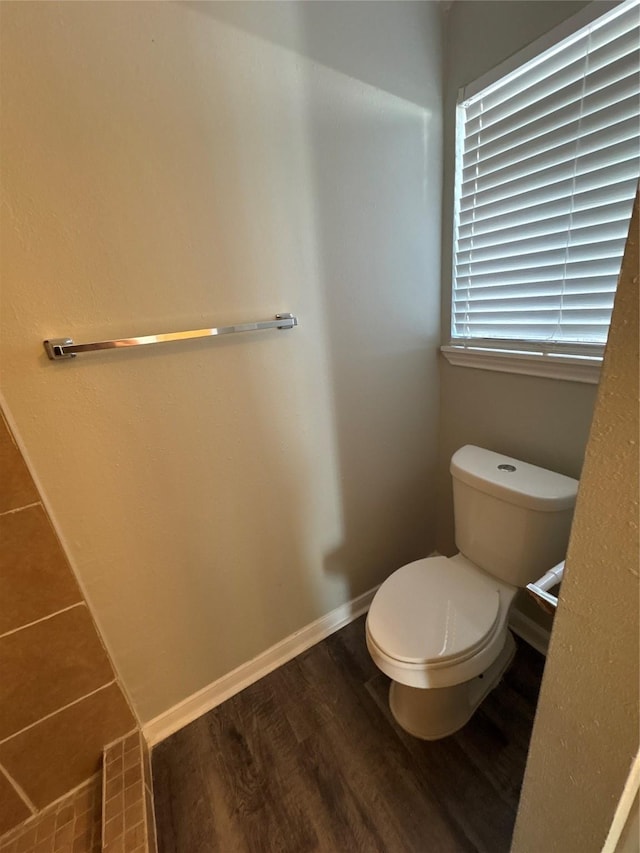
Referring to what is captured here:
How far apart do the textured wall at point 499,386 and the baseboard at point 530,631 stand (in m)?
0.05

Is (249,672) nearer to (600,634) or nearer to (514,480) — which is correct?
(514,480)

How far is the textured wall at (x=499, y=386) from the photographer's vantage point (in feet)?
3.41

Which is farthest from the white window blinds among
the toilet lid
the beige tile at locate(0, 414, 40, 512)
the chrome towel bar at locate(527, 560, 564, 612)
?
the beige tile at locate(0, 414, 40, 512)

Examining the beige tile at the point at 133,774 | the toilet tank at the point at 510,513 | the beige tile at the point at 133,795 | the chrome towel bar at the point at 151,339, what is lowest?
the beige tile at the point at 133,795

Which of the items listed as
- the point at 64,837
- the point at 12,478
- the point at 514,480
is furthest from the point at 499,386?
the point at 64,837

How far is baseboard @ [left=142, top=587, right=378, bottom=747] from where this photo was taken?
128cm

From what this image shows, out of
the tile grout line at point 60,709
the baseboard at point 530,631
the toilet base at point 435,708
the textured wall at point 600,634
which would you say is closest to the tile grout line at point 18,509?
the tile grout line at point 60,709

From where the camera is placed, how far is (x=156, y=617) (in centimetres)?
116

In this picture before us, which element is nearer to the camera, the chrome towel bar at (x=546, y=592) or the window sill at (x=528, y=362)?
the chrome towel bar at (x=546, y=592)

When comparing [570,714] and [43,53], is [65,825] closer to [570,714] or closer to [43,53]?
[570,714]

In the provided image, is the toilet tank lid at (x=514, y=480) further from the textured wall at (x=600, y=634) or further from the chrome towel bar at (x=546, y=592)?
the textured wall at (x=600, y=634)

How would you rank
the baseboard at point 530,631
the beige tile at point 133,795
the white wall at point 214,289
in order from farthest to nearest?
the baseboard at point 530,631, the beige tile at point 133,795, the white wall at point 214,289

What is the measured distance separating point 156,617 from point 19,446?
0.66 m

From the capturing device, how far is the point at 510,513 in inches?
45.5
